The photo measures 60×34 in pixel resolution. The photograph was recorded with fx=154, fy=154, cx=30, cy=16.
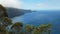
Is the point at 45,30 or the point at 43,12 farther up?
the point at 43,12

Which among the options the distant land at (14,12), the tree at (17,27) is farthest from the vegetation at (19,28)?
the distant land at (14,12)

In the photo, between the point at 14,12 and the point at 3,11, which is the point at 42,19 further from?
the point at 3,11

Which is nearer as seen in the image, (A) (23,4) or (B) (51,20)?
(B) (51,20)

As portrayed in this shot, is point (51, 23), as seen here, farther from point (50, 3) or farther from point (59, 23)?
point (50, 3)

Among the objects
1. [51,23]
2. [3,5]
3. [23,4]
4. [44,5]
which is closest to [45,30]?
[51,23]

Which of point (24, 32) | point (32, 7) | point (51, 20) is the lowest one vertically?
point (24, 32)

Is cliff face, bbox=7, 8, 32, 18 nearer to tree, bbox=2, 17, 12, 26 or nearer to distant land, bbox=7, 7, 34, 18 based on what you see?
distant land, bbox=7, 7, 34, 18
